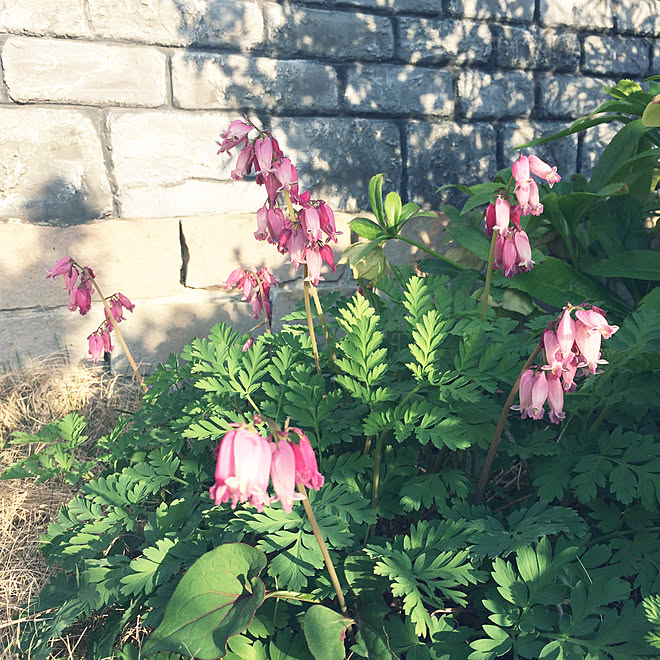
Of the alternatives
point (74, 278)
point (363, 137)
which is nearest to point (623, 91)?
point (363, 137)

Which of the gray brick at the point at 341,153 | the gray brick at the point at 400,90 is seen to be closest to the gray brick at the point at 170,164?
the gray brick at the point at 341,153

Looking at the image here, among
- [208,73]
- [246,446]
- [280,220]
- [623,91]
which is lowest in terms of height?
[246,446]

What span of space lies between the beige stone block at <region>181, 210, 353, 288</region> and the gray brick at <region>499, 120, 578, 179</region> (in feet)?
3.62

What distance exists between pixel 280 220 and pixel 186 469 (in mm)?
725

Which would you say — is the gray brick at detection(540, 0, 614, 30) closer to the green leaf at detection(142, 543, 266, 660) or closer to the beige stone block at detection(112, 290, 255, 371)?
the beige stone block at detection(112, 290, 255, 371)

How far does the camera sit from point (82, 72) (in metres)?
2.77

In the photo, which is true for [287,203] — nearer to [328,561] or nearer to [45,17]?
[328,561]

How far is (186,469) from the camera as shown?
1.71 metres

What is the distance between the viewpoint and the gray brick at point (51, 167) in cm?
273

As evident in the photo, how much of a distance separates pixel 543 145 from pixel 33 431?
3.00 metres

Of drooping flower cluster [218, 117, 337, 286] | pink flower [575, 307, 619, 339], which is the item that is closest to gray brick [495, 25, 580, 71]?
drooping flower cluster [218, 117, 337, 286]

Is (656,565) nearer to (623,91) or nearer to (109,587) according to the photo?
(109,587)

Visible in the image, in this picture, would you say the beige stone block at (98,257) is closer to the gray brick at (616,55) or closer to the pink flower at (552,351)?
the pink flower at (552,351)

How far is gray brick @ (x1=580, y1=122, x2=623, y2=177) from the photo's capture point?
3658 millimetres
